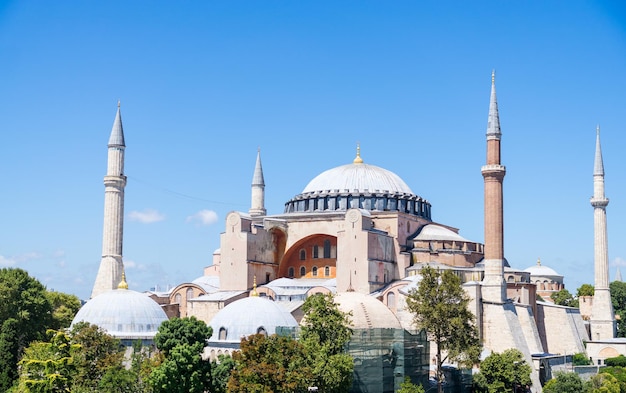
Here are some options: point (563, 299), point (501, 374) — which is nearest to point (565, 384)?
point (501, 374)

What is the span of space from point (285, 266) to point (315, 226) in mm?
2298

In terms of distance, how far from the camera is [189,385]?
78.5 feet

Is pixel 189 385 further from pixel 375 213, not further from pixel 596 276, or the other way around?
pixel 596 276

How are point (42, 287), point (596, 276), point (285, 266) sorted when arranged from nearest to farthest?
point (42, 287)
point (285, 266)
point (596, 276)

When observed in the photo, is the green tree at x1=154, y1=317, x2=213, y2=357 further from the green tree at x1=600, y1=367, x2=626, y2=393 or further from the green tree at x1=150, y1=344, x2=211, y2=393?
the green tree at x1=600, y1=367, x2=626, y2=393

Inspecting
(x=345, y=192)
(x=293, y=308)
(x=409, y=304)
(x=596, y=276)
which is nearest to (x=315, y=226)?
(x=345, y=192)

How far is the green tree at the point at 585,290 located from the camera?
55781mm

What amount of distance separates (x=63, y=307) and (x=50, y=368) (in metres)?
15.1

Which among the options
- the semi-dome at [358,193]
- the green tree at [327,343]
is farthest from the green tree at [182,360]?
the semi-dome at [358,193]

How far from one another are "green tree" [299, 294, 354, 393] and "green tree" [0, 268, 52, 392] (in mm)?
9736

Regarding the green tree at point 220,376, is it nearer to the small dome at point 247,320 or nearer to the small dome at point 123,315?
the small dome at point 247,320

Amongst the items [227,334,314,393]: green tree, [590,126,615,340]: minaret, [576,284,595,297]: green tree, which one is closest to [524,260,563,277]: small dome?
[576,284,595,297]: green tree

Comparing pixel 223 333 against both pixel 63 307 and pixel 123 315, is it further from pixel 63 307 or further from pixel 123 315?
pixel 63 307

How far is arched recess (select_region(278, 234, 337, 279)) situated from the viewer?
129ft
